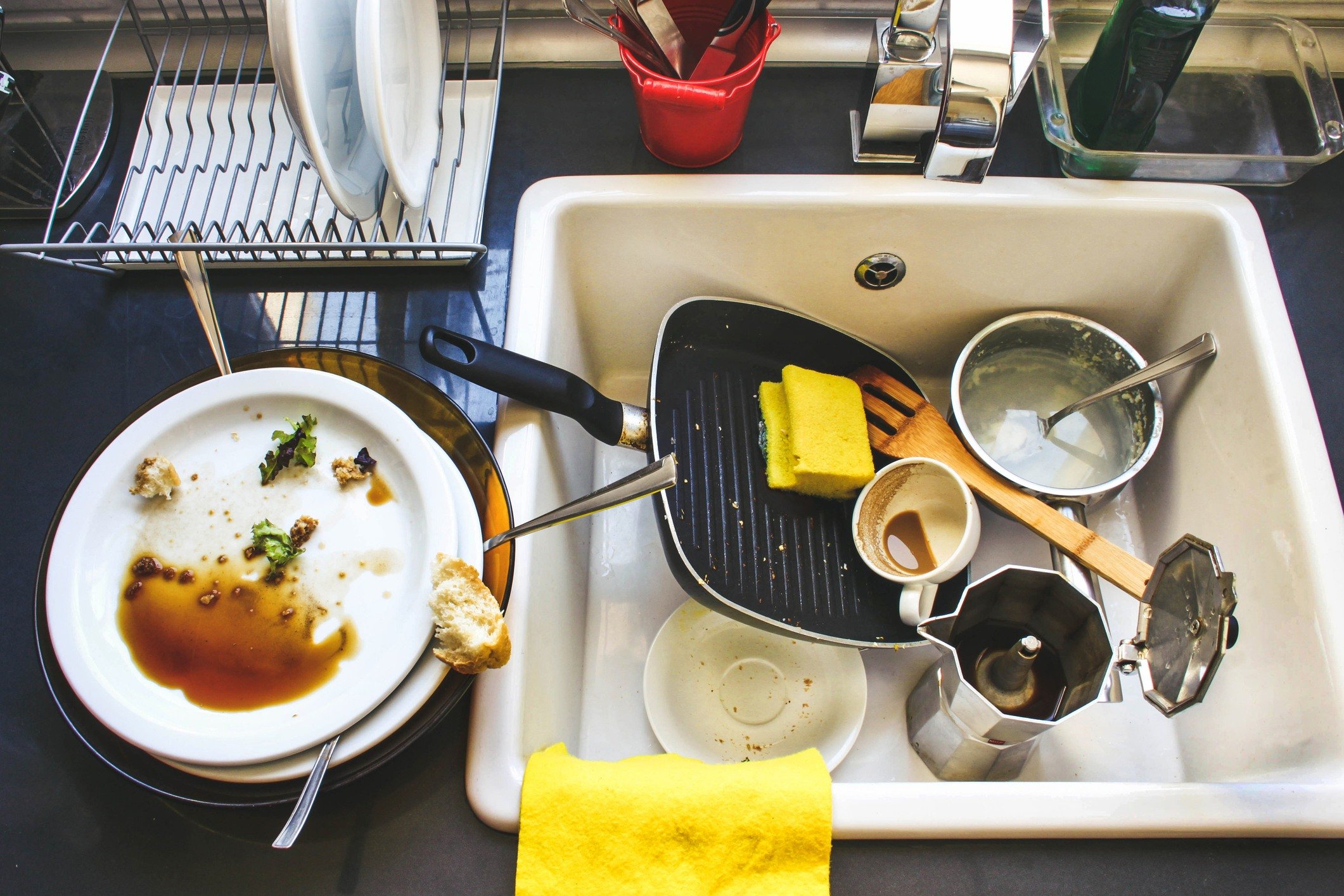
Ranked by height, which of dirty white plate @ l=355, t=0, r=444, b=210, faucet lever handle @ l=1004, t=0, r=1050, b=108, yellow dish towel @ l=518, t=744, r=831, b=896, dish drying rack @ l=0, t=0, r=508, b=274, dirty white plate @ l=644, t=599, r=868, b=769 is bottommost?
dirty white plate @ l=644, t=599, r=868, b=769

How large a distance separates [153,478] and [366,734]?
0.80 feet

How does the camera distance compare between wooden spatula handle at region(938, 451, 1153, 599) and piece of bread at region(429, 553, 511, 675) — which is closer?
piece of bread at region(429, 553, 511, 675)

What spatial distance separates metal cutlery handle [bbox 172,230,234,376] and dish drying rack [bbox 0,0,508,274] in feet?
0.10

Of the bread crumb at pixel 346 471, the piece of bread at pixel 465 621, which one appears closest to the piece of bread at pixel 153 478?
the bread crumb at pixel 346 471

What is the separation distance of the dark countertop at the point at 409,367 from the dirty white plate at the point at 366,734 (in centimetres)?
5

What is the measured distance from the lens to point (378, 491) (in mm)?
604

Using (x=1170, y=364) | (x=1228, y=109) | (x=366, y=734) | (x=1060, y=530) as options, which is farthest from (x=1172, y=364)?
(x=366, y=734)

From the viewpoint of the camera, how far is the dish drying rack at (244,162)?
29.0 inches

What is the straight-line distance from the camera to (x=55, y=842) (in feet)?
1.84

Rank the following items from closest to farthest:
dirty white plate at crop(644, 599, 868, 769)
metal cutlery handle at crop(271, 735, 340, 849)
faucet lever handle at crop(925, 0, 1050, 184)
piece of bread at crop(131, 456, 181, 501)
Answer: metal cutlery handle at crop(271, 735, 340, 849) < piece of bread at crop(131, 456, 181, 501) < faucet lever handle at crop(925, 0, 1050, 184) < dirty white plate at crop(644, 599, 868, 769)

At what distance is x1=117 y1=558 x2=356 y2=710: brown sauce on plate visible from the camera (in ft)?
1.77

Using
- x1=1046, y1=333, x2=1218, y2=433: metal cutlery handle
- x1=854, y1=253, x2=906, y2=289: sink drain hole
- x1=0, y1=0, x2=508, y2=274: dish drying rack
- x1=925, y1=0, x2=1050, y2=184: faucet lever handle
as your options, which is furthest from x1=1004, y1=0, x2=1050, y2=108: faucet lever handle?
x1=0, y1=0, x2=508, y2=274: dish drying rack

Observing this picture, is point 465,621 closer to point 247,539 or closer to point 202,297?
point 247,539

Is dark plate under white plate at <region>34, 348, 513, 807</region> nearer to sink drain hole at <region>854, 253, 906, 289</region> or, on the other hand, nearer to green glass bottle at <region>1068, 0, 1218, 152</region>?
sink drain hole at <region>854, 253, 906, 289</region>
